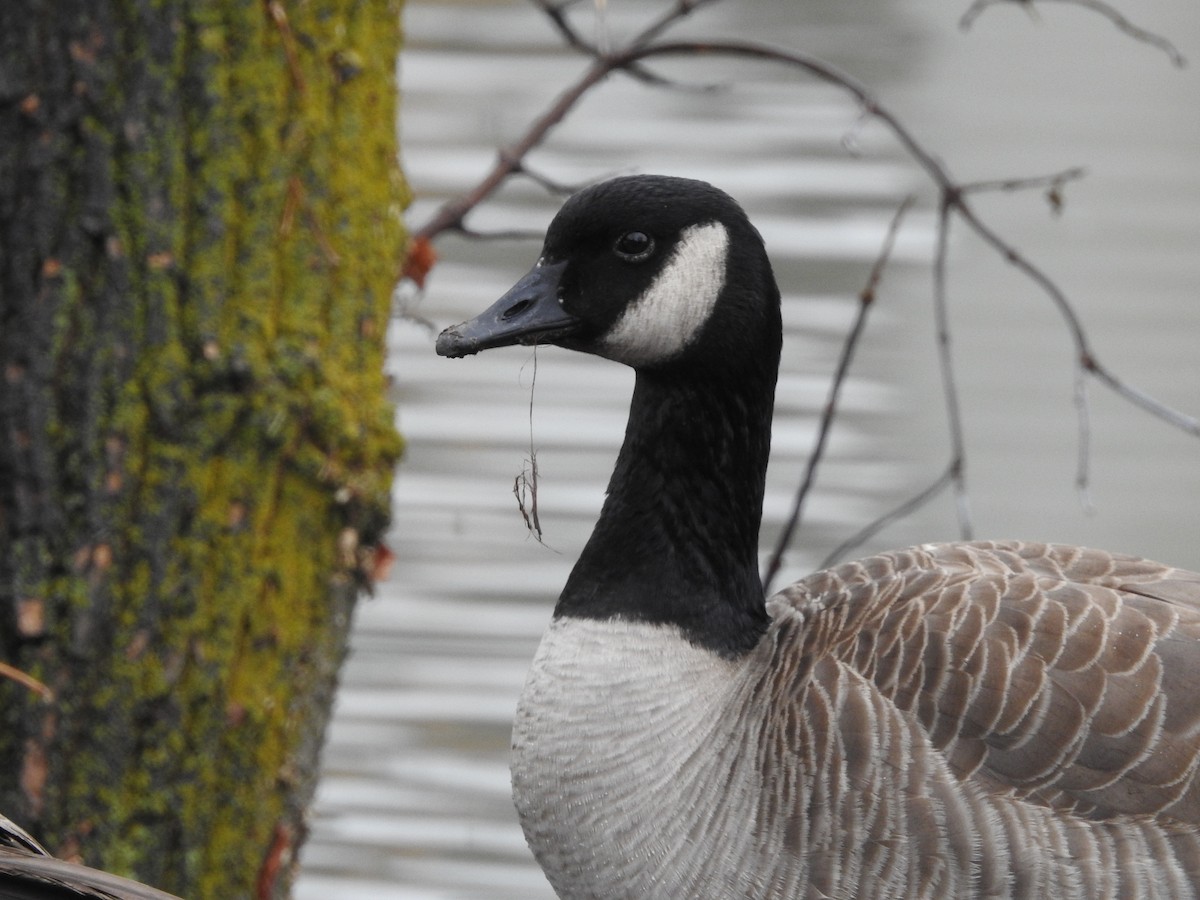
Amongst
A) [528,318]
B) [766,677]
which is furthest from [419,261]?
[766,677]

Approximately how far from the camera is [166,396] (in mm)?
3682

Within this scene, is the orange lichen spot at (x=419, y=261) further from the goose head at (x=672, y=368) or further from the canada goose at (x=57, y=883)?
the canada goose at (x=57, y=883)

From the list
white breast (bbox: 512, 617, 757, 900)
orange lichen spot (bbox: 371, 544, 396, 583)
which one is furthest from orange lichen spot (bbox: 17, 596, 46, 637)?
white breast (bbox: 512, 617, 757, 900)

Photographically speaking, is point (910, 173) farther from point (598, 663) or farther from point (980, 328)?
point (598, 663)

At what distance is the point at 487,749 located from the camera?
6.75 metres

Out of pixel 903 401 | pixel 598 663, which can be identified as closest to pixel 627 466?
pixel 598 663

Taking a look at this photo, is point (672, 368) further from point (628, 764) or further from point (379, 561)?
point (379, 561)

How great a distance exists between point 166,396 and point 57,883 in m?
1.44

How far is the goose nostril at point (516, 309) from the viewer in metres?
3.42

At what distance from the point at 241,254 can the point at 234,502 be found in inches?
20.3

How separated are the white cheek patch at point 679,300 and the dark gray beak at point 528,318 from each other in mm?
110

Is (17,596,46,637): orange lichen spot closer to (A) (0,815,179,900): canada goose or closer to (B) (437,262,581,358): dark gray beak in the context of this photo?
(B) (437,262,581,358): dark gray beak

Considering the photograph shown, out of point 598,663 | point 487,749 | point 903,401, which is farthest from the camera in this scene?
point 903,401

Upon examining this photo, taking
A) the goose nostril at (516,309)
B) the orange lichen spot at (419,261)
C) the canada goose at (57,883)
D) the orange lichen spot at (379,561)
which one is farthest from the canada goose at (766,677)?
the canada goose at (57,883)
